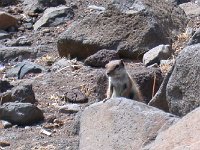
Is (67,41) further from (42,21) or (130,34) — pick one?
(42,21)

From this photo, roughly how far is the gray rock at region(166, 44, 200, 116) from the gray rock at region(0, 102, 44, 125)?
7.80 ft

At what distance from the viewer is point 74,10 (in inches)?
523

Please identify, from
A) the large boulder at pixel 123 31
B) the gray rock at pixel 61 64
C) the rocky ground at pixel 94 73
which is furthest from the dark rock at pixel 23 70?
the large boulder at pixel 123 31

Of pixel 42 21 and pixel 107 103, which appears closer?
pixel 107 103

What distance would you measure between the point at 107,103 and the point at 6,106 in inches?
99.1

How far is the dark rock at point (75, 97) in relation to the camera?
29.4ft

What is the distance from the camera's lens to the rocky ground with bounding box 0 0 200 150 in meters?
5.82

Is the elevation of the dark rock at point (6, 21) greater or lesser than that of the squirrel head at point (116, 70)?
lesser

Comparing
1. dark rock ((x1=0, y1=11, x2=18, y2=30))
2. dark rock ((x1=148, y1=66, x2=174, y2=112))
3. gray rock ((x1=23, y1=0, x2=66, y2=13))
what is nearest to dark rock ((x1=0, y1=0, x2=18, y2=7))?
gray rock ((x1=23, y1=0, x2=66, y2=13))

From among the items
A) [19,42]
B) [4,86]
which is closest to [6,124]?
[4,86]

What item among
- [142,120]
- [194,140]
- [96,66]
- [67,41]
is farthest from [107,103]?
[67,41]

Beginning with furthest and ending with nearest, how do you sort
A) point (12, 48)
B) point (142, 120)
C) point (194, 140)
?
point (12, 48) < point (142, 120) < point (194, 140)

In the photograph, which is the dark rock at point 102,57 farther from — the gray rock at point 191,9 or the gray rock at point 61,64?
the gray rock at point 191,9

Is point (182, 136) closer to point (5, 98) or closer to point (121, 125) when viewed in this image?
point (121, 125)
